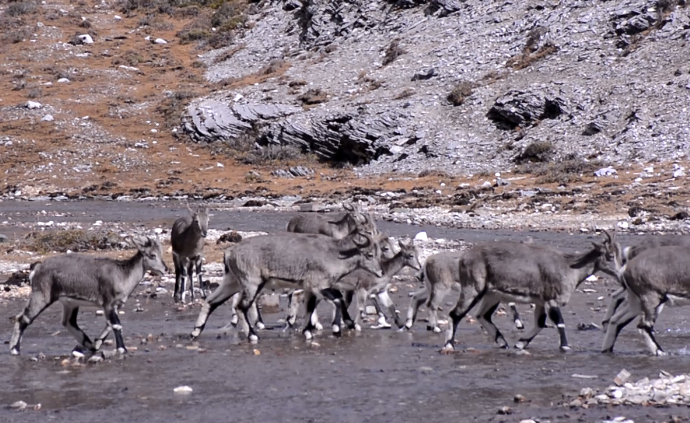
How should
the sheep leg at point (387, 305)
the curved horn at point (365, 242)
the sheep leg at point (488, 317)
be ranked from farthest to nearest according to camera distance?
the sheep leg at point (387, 305)
the curved horn at point (365, 242)
the sheep leg at point (488, 317)

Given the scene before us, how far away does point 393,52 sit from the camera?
5434 centimetres

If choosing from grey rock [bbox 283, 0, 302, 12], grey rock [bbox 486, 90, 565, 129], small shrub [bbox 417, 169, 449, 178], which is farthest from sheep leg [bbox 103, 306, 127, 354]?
grey rock [bbox 283, 0, 302, 12]

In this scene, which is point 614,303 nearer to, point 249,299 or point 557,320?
point 557,320

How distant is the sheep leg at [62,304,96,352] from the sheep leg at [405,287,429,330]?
→ 492 centimetres

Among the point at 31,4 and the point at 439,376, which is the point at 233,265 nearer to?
the point at 439,376

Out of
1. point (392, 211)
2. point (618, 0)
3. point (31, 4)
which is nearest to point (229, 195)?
point (392, 211)

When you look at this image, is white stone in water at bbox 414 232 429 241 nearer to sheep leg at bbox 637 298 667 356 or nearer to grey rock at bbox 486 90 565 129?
sheep leg at bbox 637 298 667 356

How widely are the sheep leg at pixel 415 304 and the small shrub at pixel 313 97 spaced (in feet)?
119

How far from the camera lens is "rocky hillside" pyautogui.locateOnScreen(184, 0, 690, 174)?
41.5 metres

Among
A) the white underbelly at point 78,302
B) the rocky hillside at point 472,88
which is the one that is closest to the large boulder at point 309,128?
the rocky hillside at point 472,88

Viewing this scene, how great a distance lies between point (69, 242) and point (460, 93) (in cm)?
2768

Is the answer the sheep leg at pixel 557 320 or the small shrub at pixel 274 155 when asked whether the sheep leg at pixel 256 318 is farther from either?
the small shrub at pixel 274 155

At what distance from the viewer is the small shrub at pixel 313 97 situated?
169ft

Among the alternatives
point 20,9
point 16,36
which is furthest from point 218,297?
point 20,9
